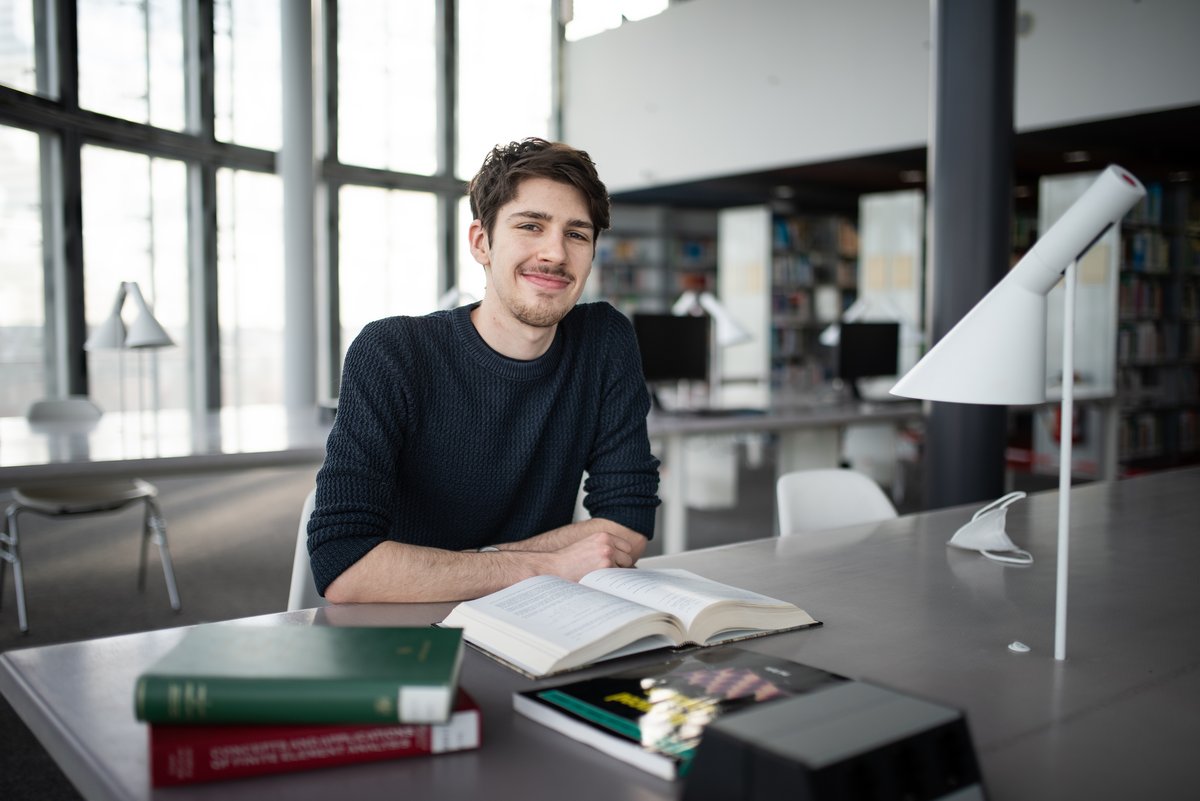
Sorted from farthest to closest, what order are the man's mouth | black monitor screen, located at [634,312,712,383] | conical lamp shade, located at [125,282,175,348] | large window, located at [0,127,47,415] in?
large window, located at [0,127,47,415] < black monitor screen, located at [634,312,712,383] < conical lamp shade, located at [125,282,175,348] < the man's mouth

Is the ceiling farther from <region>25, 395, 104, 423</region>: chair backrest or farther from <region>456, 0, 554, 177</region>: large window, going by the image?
<region>25, 395, 104, 423</region>: chair backrest

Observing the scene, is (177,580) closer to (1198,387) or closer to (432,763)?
(432,763)

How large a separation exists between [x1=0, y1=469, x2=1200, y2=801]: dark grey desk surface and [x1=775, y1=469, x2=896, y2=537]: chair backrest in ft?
1.25

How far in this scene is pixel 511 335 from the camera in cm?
168

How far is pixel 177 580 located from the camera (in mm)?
4137

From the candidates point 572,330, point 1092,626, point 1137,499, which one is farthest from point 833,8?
point 1092,626

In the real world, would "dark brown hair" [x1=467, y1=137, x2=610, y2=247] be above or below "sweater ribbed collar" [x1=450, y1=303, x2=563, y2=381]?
above

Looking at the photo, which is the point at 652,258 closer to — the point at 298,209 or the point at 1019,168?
the point at 1019,168

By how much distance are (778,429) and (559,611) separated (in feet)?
10.4

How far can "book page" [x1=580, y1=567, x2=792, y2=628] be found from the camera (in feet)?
3.73

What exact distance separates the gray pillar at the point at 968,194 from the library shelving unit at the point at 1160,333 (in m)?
4.55

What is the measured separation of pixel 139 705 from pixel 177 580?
12.2 feet

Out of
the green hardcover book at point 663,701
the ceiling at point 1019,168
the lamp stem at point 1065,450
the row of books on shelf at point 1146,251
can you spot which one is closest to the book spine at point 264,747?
the green hardcover book at point 663,701

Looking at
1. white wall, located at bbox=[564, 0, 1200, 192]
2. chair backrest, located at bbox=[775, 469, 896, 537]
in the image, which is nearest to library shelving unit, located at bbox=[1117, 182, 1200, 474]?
white wall, located at bbox=[564, 0, 1200, 192]
